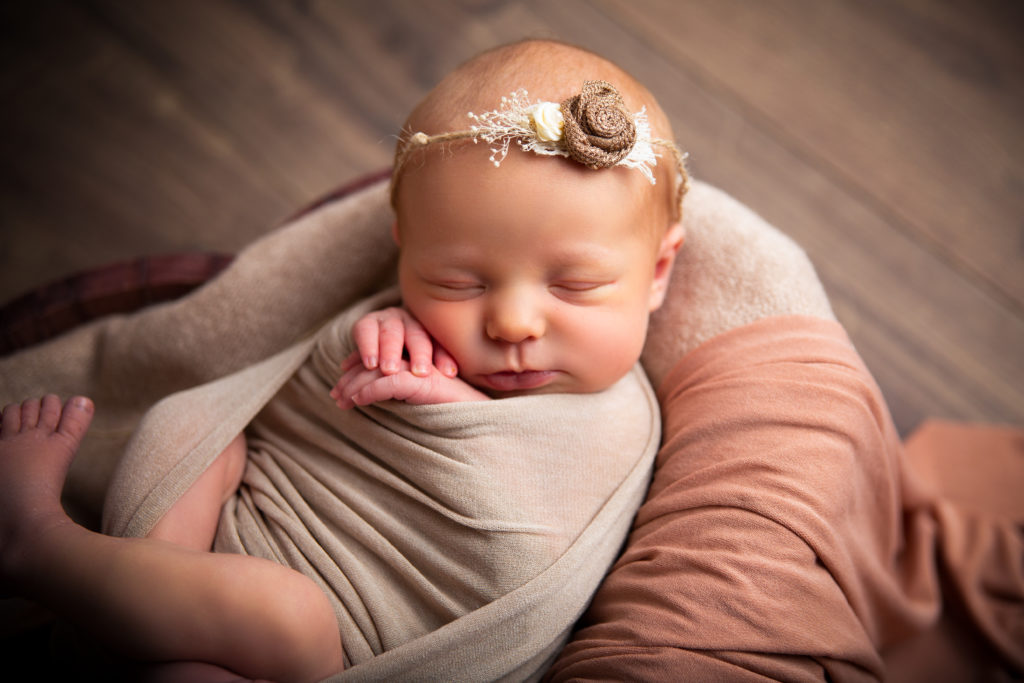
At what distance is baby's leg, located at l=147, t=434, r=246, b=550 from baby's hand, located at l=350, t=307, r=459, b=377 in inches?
10.3

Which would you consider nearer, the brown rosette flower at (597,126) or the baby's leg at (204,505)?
the brown rosette flower at (597,126)

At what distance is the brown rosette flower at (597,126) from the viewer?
2.65 feet

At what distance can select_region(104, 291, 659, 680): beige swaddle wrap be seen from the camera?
0.91 m

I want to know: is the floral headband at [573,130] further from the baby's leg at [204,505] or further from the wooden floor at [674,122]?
the wooden floor at [674,122]

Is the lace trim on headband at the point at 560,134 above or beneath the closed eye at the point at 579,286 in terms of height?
above

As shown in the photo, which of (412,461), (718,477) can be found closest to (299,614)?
(412,461)

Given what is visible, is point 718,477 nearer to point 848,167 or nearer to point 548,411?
point 548,411

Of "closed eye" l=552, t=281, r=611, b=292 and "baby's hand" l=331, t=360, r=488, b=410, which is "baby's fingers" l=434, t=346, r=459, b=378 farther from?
"closed eye" l=552, t=281, r=611, b=292

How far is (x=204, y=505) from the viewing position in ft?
3.34

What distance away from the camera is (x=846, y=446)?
969mm

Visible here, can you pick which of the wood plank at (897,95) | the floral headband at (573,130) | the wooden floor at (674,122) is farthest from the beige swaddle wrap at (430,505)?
the wood plank at (897,95)

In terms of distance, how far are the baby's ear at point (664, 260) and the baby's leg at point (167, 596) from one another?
0.65 m

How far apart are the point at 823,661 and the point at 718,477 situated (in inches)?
10.2

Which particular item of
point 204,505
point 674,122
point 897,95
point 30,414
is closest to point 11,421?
point 30,414
